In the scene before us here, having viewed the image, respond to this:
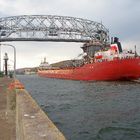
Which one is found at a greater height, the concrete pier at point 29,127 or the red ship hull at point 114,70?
the red ship hull at point 114,70

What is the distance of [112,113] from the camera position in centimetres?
1809

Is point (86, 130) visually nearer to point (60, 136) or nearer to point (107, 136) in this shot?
point (107, 136)

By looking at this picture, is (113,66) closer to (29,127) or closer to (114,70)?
(114,70)

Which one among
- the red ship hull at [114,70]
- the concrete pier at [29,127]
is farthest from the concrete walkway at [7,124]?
the red ship hull at [114,70]

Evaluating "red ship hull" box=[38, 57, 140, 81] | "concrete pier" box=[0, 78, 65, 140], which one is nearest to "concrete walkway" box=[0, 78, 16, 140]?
"concrete pier" box=[0, 78, 65, 140]

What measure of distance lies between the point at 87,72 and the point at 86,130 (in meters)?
45.0

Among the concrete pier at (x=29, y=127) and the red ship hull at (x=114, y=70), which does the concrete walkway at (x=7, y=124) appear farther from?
the red ship hull at (x=114, y=70)

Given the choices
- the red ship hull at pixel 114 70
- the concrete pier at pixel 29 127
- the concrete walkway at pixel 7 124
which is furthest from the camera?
the red ship hull at pixel 114 70

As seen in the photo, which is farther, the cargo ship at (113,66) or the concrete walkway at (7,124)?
the cargo ship at (113,66)

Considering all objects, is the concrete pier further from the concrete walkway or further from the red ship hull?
the red ship hull

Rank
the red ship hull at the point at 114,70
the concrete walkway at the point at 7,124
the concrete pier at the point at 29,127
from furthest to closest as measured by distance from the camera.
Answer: the red ship hull at the point at 114,70 < the concrete walkway at the point at 7,124 < the concrete pier at the point at 29,127

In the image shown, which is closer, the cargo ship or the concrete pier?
the concrete pier

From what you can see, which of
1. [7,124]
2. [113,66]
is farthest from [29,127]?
[113,66]

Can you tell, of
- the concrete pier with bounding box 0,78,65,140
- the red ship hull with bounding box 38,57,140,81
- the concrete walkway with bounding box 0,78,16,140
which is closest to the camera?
the concrete pier with bounding box 0,78,65,140
